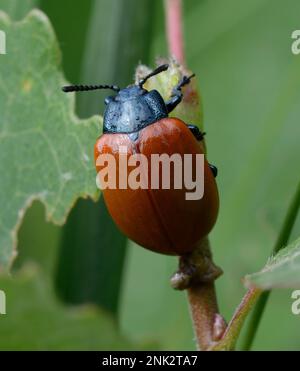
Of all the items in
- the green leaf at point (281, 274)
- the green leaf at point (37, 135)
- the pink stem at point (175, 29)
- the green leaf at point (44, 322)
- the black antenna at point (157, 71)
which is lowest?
the green leaf at point (44, 322)

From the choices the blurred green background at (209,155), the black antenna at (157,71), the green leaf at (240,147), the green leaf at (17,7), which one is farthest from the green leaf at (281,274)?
the green leaf at (17,7)

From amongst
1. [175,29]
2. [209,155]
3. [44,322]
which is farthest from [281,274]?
[209,155]

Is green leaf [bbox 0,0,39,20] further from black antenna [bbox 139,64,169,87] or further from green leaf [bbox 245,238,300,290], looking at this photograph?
green leaf [bbox 245,238,300,290]

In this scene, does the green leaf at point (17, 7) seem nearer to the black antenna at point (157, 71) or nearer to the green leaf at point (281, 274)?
the black antenna at point (157, 71)

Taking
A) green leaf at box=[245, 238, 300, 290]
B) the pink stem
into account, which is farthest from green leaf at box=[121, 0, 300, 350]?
green leaf at box=[245, 238, 300, 290]

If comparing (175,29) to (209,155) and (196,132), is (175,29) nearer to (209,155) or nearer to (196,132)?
(196,132)
